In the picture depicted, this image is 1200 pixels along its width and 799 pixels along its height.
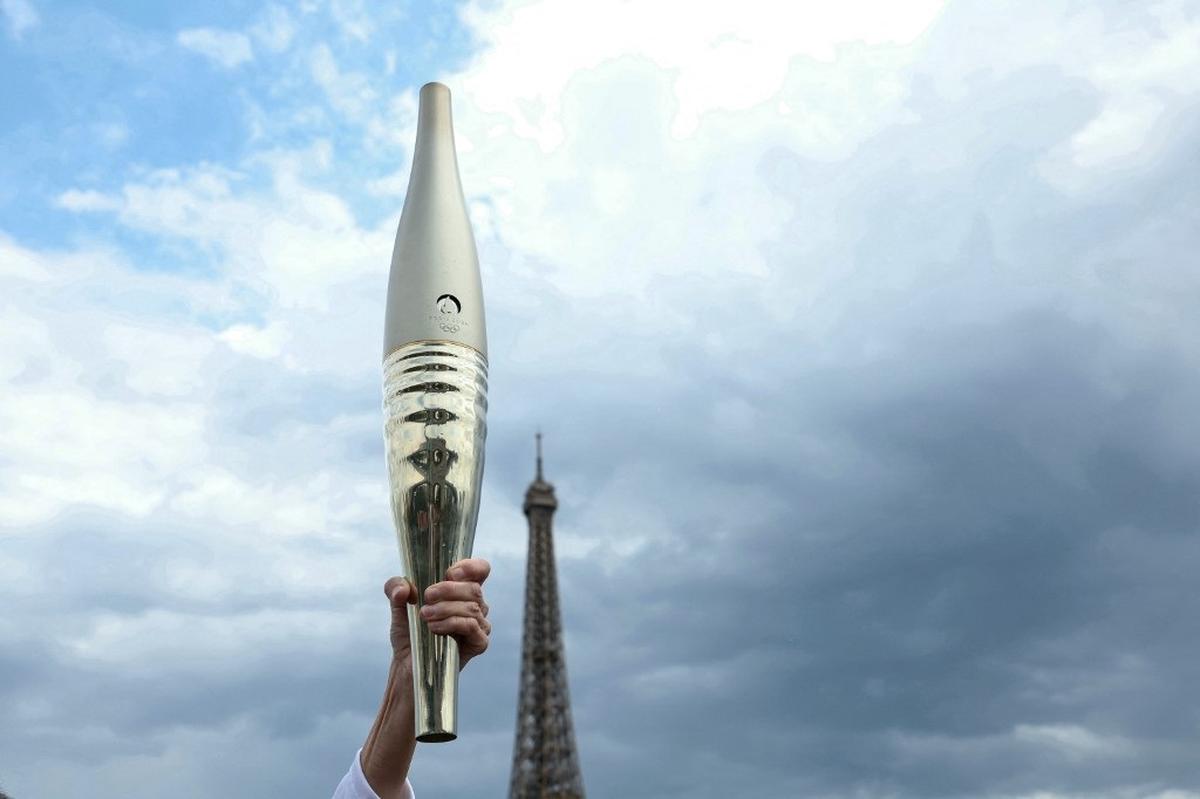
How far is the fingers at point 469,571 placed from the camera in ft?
11.4

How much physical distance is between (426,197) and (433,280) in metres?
0.29

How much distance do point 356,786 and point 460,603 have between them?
116 cm

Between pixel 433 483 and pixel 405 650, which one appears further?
pixel 405 650

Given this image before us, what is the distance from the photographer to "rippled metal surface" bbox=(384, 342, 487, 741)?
3.42 m

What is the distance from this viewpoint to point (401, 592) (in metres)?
3.52

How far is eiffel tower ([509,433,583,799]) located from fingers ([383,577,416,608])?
58.2m

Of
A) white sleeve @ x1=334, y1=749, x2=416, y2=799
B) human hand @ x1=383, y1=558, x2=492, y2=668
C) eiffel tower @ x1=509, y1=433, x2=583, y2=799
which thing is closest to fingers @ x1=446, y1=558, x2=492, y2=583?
human hand @ x1=383, y1=558, x2=492, y2=668

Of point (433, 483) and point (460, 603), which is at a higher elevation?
point (433, 483)

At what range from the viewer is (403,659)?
410 cm

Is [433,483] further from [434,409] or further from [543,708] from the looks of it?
[543,708]

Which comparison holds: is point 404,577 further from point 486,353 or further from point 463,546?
point 486,353

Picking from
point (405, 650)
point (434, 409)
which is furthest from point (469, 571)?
point (405, 650)

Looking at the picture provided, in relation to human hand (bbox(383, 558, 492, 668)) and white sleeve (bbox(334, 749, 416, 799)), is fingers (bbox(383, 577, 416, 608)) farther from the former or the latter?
white sleeve (bbox(334, 749, 416, 799))

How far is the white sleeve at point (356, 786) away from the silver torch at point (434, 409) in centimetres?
87
